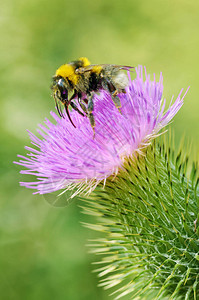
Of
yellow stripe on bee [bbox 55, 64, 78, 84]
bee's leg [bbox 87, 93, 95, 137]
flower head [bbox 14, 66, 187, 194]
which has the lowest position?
flower head [bbox 14, 66, 187, 194]

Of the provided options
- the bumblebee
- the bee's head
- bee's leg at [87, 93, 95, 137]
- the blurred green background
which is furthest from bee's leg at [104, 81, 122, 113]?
the blurred green background

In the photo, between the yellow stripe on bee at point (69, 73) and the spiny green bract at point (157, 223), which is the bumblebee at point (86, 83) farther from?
the spiny green bract at point (157, 223)

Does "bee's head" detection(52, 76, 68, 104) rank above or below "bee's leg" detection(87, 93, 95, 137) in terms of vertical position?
above

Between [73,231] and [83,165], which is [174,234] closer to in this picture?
[83,165]

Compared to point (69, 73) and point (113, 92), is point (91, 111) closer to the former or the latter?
point (113, 92)

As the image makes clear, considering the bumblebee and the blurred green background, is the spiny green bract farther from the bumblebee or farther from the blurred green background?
the blurred green background

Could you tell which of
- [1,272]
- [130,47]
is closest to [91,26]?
[130,47]
